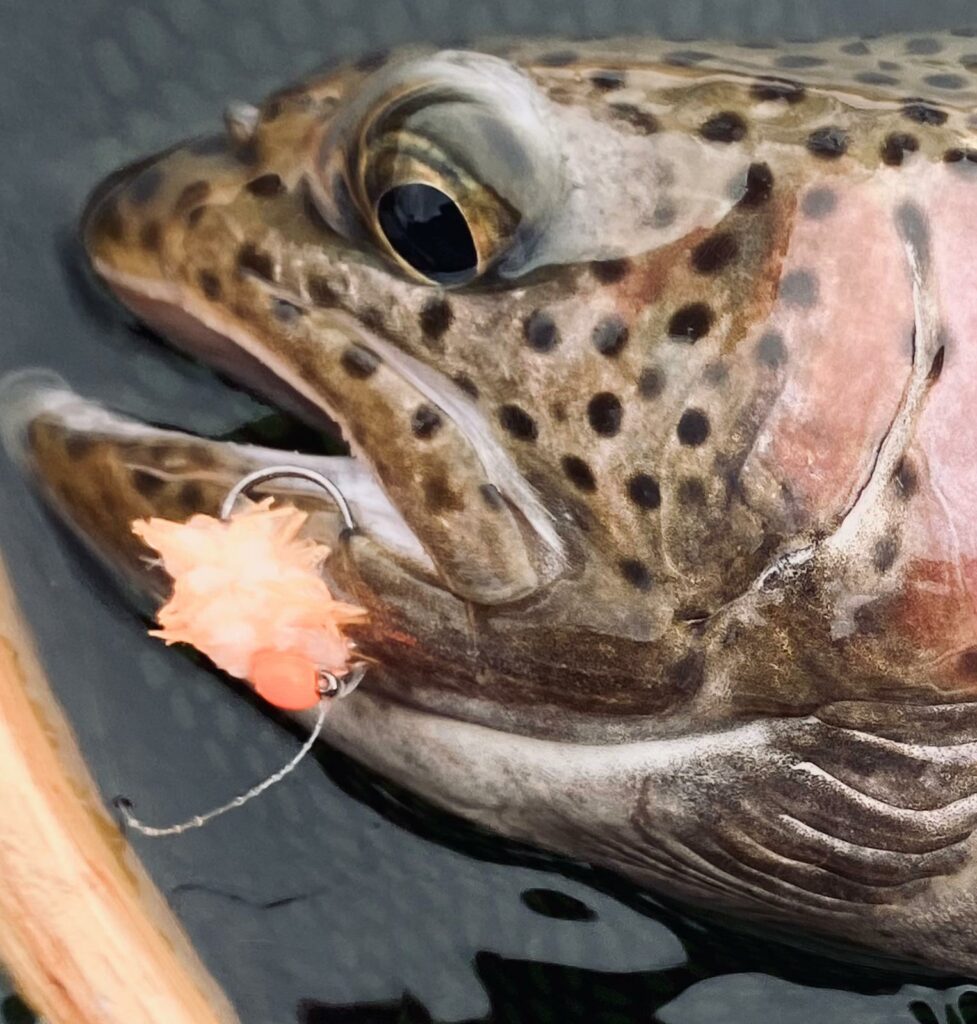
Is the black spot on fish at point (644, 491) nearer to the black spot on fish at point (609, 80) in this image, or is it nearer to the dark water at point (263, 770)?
the black spot on fish at point (609, 80)

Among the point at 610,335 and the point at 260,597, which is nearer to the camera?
the point at 610,335

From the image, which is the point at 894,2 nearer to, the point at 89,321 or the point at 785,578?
the point at 785,578

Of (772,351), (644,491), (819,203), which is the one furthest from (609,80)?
(644,491)

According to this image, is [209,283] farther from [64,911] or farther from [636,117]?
[64,911]

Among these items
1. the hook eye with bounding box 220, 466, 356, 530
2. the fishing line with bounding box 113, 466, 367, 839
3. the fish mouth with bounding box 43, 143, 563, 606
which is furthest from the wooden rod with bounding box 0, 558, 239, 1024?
the fish mouth with bounding box 43, 143, 563, 606

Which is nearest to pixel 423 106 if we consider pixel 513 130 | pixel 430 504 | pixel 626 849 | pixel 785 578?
pixel 513 130

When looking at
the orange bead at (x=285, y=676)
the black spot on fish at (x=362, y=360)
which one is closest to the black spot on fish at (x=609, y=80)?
the black spot on fish at (x=362, y=360)

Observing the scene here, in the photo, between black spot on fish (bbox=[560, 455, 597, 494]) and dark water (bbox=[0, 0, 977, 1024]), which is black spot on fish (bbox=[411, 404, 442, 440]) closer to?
black spot on fish (bbox=[560, 455, 597, 494])
